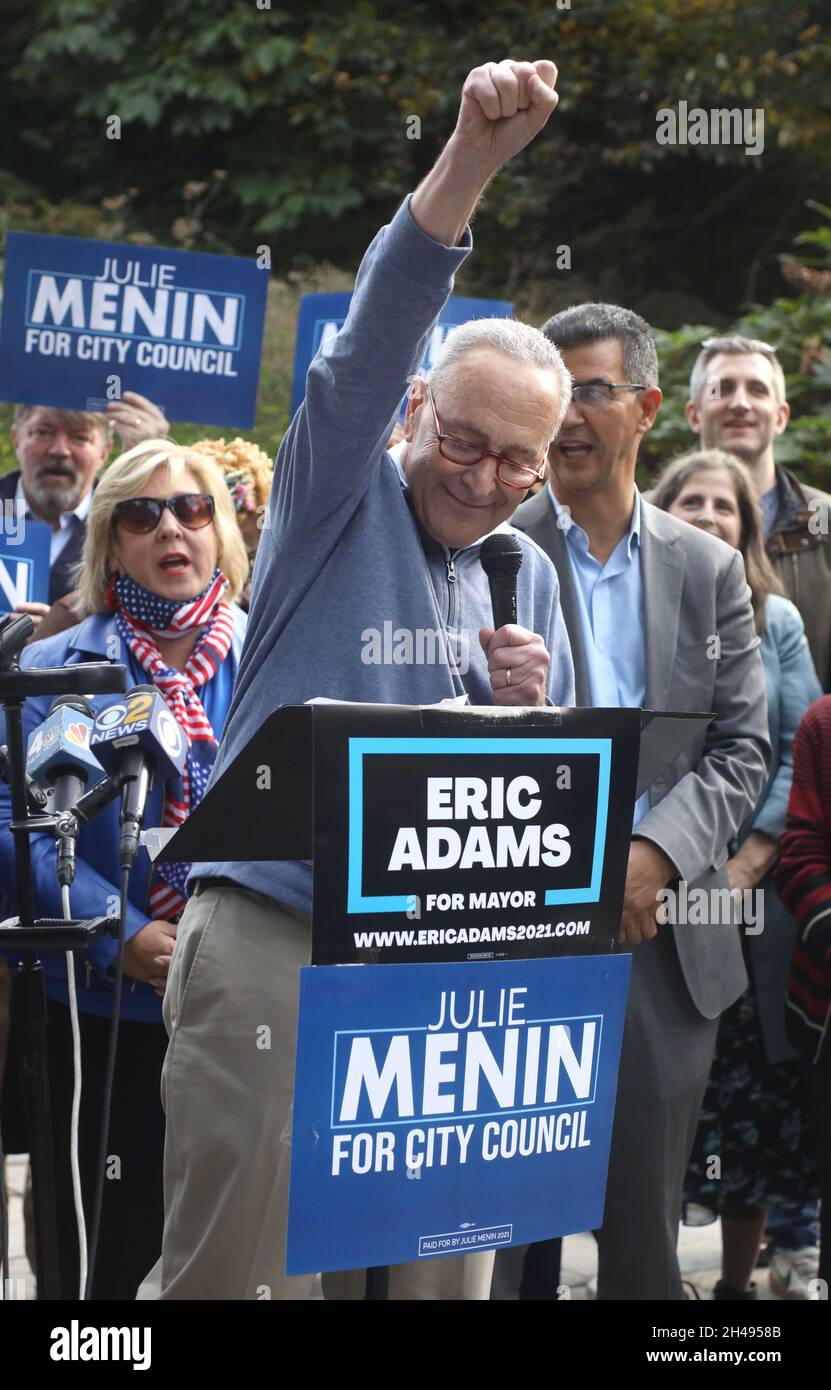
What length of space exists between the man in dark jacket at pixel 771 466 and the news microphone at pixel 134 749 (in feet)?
8.21

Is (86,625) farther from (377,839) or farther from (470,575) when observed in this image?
(377,839)

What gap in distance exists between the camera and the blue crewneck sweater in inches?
95.0

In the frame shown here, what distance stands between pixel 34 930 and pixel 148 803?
3.25 ft

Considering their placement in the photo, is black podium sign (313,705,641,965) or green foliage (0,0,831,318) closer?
black podium sign (313,705,641,965)

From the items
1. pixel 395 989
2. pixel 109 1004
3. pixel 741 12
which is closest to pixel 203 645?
Result: pixel 109 1004

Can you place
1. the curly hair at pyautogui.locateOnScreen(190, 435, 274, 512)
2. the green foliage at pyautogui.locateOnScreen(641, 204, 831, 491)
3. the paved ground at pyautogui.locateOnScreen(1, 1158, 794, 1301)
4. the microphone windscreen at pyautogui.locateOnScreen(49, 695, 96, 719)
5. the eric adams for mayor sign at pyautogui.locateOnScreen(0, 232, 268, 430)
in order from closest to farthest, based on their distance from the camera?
the microphone windscreen at pyautogui.locateOnScreen(49, 695, 96, 719) → the paved ground at pyautogui.locateOnScreen(1, 1158, 794, 1301) → the curly hair at pyautogui.locateOnScreen(190, 435, 274, 512) → the eric adams for mayor sign at pyautogui.locateOnScreen(0, 232, 268, 430) → the green foliage at pyautogui.locateOnScreen(641, 204, 831, 491)

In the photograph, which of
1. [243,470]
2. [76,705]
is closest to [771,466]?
[243,470]

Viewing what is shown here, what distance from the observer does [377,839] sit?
2188 millimetres

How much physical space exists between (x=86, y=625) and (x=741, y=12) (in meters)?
10.4

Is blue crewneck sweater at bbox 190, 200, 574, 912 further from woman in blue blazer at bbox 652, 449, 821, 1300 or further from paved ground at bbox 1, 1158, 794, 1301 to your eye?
paved ground at bbox 1, 1158, 794, 1301

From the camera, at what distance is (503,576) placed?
8.41 ft

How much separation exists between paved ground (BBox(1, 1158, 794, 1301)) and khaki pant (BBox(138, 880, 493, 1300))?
1974 mm

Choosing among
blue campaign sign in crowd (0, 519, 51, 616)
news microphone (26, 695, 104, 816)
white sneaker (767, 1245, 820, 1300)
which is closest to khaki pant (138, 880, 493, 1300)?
news microphone (26, 695, 104, 816)
